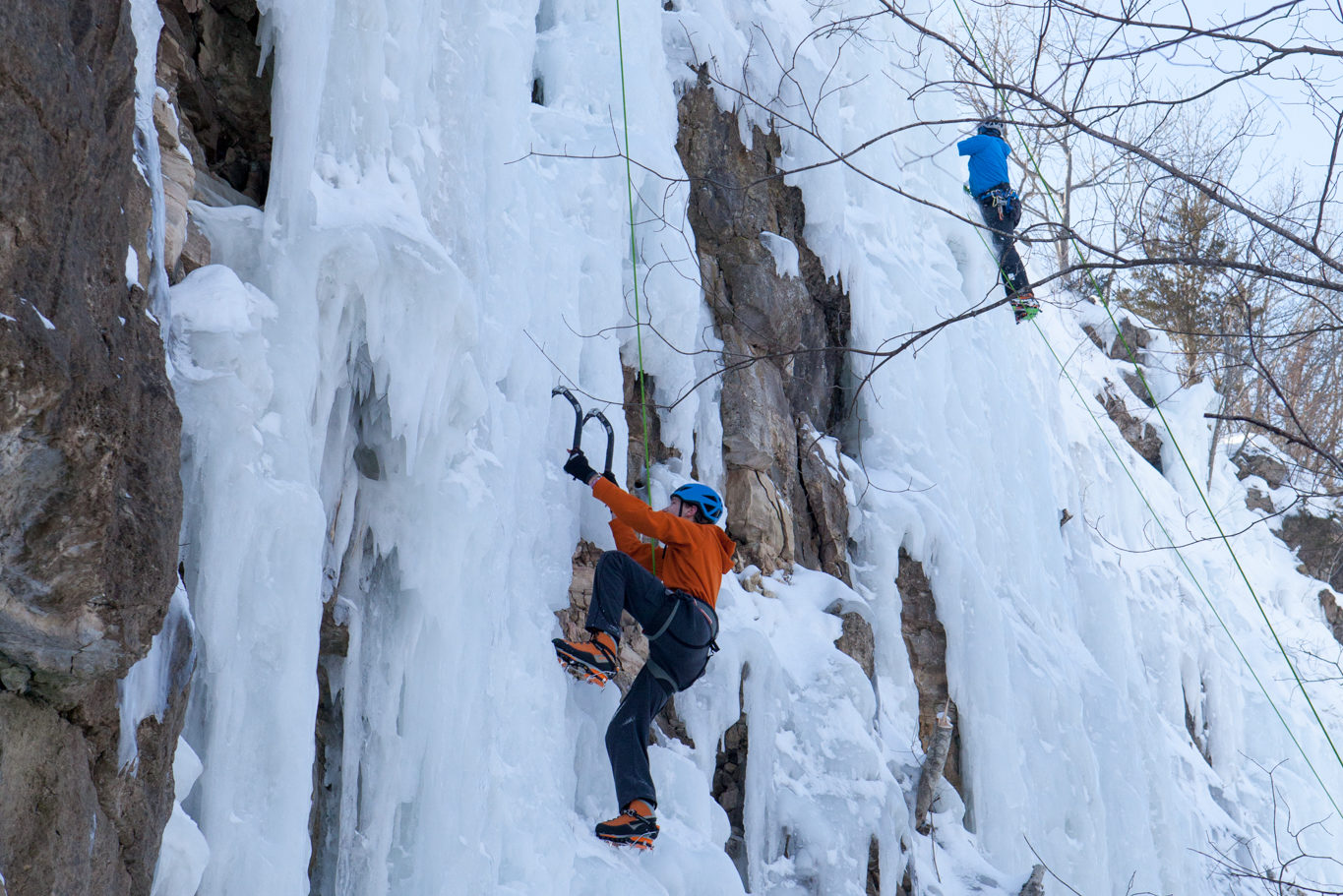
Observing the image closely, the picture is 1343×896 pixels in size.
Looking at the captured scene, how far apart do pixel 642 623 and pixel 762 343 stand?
2.83 meters

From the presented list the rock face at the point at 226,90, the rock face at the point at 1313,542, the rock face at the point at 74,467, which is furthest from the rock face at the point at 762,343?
the rock face at the point at 1313,542

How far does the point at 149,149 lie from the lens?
2.91 m

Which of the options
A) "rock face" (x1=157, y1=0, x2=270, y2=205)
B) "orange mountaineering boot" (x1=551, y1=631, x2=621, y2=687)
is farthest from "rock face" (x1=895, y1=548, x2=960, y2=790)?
"rock face" (x1=157, y1=0, x2=270, y2=205)

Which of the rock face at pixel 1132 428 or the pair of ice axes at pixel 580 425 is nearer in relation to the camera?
the pair of ice axes at pixel 580 425

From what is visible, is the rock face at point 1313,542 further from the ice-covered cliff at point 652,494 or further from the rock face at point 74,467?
the rock face at point 74,467

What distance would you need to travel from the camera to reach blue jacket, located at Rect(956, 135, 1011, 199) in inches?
294

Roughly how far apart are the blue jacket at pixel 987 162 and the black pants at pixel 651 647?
14.2 feet

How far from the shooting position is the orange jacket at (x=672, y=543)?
4.15 m

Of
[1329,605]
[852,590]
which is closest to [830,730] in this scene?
[852,590]

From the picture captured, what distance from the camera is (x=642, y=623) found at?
4242 mm

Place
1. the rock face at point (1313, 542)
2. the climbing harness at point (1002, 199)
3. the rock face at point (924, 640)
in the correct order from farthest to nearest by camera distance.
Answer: the rock face at point (1313, 542) → the rock face at point (924, 640) → the climbing harness at point (1002, 199)

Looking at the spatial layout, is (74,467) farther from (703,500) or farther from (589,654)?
(703,500)

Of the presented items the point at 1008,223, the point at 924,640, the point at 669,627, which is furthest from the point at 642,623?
the point at 1008,223

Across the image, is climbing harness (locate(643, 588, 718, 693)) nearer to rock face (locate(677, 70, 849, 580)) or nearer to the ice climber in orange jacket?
the ice climber in orange jacket
